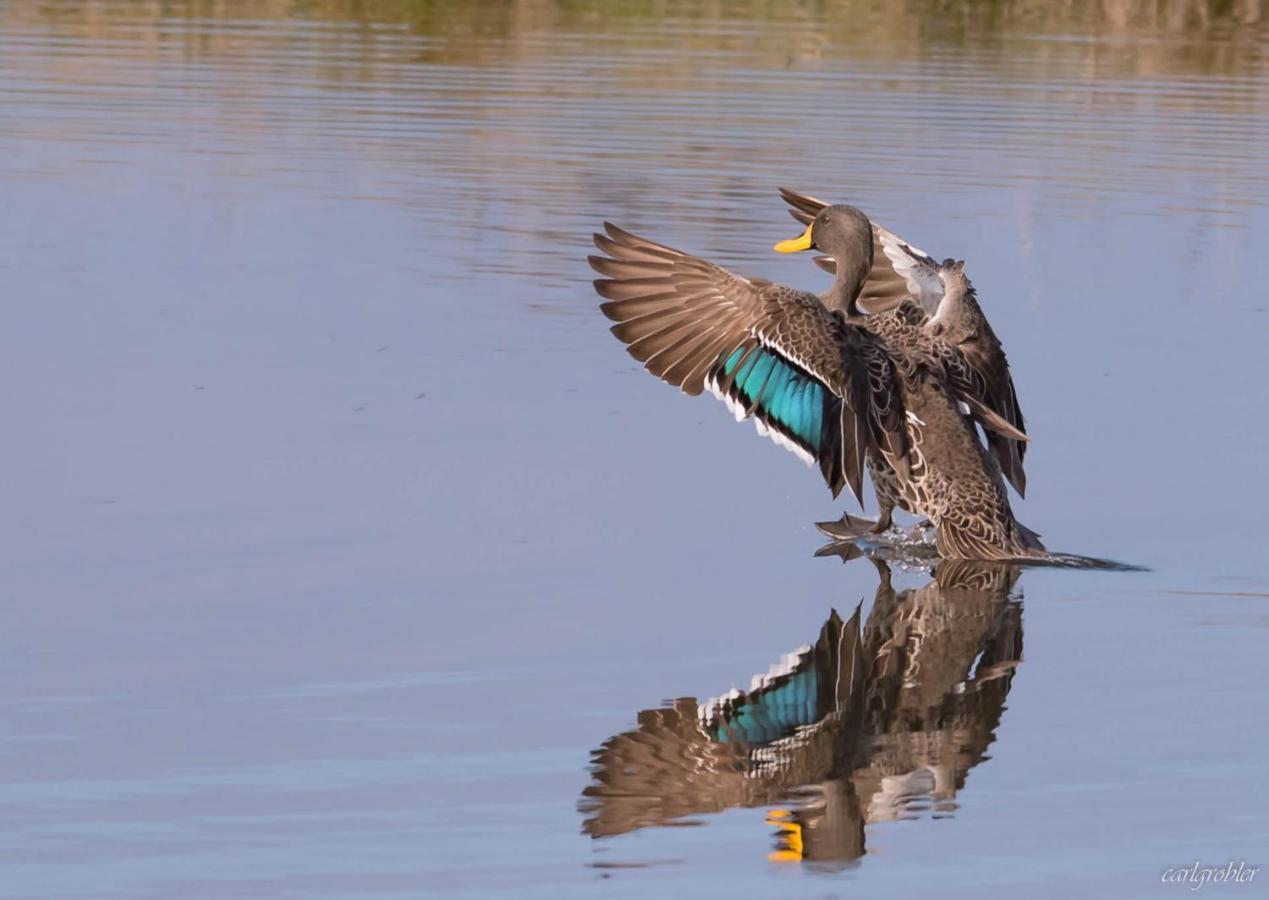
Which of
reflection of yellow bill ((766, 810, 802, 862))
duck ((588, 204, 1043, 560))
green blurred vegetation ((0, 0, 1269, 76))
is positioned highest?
green blurred vegetation ((0, 0, 1269, 76))

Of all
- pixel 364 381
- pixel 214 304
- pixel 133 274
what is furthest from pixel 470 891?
pixel 133 274

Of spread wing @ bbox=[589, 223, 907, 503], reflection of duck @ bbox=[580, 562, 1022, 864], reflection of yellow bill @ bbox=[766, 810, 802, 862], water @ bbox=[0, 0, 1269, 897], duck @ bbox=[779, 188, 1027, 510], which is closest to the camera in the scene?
reflection of yellow bill @ bbox=[766, 810, 802, 862]

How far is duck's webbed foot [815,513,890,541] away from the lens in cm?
833

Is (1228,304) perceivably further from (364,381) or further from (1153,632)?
(1153,632)

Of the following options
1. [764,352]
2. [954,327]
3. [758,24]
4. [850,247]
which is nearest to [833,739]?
[764,352]

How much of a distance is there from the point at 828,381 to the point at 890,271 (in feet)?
6.61

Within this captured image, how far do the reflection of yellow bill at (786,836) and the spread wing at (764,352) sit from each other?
2.50m

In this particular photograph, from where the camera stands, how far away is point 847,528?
8383 millimetres

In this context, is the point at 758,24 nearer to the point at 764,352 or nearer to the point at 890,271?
the point at 890,271

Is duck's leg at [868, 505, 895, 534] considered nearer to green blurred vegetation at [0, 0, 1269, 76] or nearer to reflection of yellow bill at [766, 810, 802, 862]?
reflection of yellow bill at [766, 810, 802, 862]

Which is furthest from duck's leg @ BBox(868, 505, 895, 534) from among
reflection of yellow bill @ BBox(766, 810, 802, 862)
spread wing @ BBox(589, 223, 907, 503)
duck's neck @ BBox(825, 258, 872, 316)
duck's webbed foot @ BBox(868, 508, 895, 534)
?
reflection of yellow bill @ BBox(766, 810, 802, 862)

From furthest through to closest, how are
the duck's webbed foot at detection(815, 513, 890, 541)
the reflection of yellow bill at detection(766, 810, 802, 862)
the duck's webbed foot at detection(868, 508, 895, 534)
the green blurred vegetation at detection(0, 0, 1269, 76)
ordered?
the green blurred vegetation at detection(0, 0, 1269, 76), the duck's webbed foot at detection(868, 508, 895, 534), the duck's webbed foot at detection(815, 513, 890, 541), the reflection of yellow bill at detection(766, 810, 802, 862)

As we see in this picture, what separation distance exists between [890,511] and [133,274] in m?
4.66

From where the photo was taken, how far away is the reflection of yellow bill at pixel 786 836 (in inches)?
213
